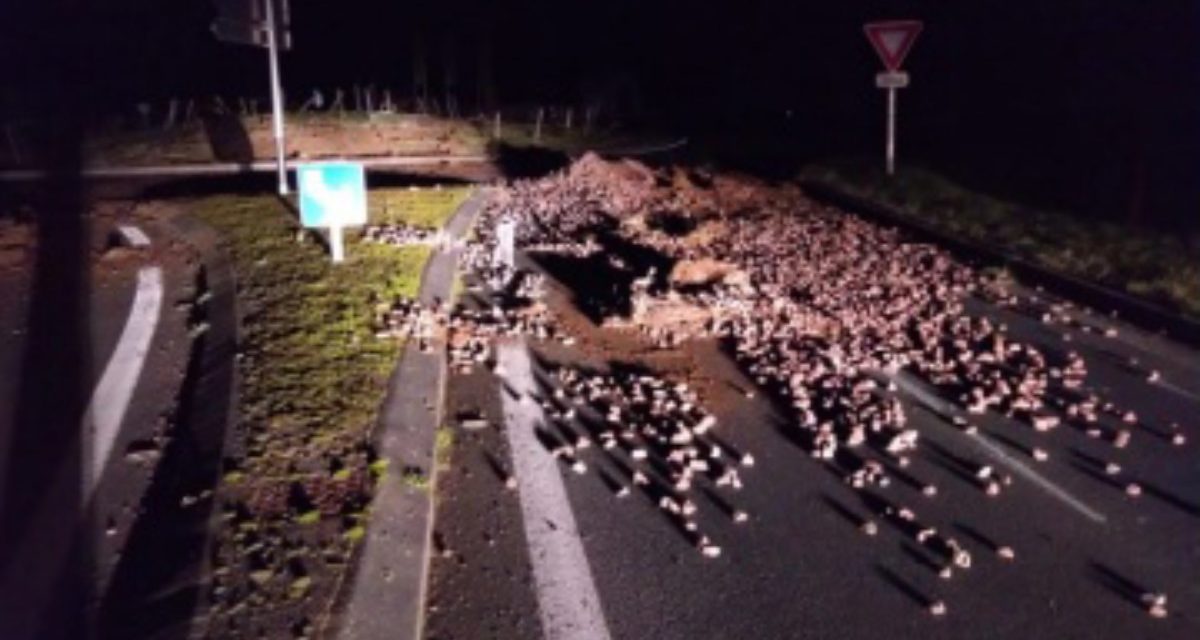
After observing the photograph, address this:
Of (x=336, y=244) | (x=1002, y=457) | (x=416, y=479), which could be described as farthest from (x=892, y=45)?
(x=416, y=479)

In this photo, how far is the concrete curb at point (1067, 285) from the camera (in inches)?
348

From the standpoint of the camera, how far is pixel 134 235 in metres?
10.9

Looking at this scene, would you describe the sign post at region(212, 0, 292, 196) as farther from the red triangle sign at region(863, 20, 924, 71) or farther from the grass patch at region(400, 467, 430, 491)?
the red triangle sign at region(863, 20, 924, 71)

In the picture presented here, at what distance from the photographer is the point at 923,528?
5410 millimetres

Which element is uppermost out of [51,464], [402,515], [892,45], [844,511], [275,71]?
[892,45]

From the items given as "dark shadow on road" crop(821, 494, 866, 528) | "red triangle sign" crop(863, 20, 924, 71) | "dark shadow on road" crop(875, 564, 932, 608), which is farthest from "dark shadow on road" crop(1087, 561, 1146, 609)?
"red triangle sign" crop(863, 20, 924, 71)

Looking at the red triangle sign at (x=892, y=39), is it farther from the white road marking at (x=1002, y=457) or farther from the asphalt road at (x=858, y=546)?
the asphalt road at (x=858, y=546)

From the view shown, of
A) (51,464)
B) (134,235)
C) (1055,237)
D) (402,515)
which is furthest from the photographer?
(1055,237)

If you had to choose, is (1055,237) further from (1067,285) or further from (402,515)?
(402,515)

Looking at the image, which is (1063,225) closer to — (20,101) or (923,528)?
(923,528)

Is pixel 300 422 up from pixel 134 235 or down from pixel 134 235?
down

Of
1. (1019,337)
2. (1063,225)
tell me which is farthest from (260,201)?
(1063,225)

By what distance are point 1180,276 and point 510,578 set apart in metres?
8.18

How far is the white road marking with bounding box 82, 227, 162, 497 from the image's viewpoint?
19.4 ft
